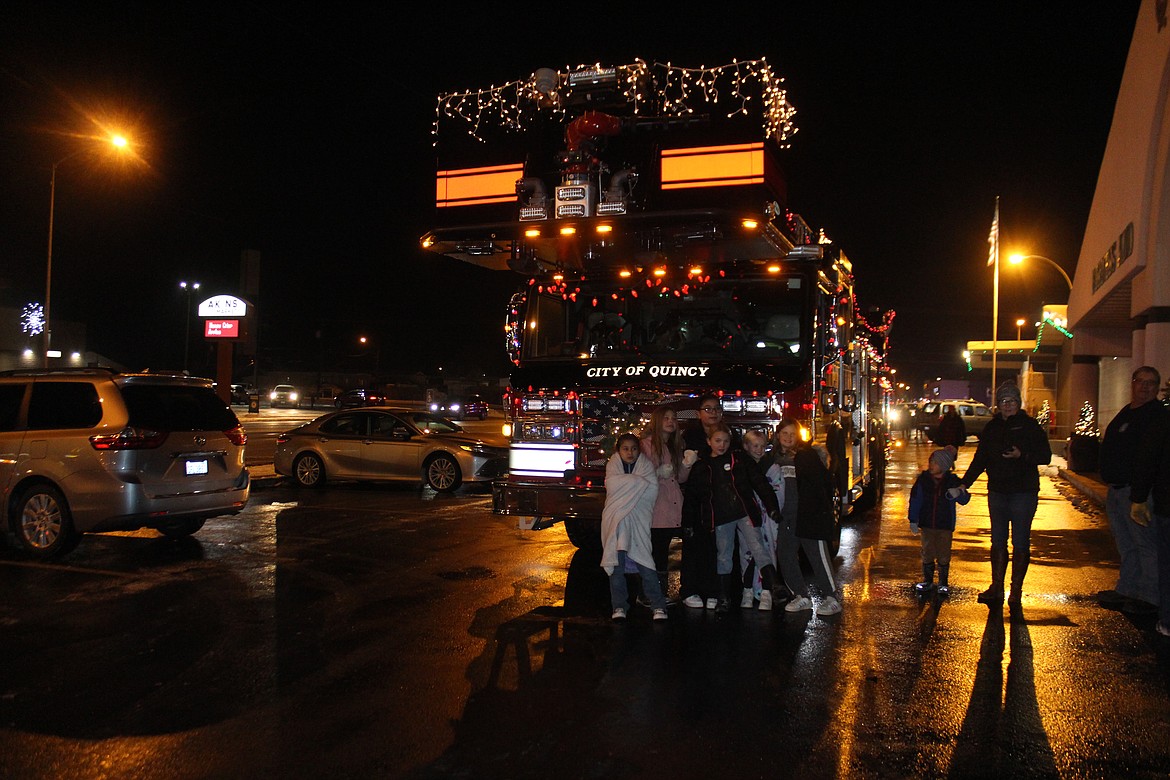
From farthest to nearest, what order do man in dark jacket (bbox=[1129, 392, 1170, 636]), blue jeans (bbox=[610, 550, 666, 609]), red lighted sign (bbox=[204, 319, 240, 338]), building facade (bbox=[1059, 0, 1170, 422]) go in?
1. red lighted sign (bbox=[204, 319, 240, 338])
2. building facade (bbox=[1059, 0, 1170, 422])
3. blue jeans (bbox=[610, 550, 666, 609])
4. man in dark jacket (bbox=[1129, 392, 1170, 636])

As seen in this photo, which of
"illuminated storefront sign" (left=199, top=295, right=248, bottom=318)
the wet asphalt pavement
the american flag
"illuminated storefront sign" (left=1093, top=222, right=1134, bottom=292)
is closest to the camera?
the wet asphalt pavement

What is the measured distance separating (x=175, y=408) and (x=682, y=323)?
510 centimetres

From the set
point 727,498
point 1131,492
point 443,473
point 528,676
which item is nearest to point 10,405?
point 443,473

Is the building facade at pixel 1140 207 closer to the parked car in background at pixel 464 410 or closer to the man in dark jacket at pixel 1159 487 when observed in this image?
the man in dark jacket at pixel 1159 487

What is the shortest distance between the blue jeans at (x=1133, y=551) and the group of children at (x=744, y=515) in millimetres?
1139

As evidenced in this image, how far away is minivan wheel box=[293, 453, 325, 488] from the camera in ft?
51.8

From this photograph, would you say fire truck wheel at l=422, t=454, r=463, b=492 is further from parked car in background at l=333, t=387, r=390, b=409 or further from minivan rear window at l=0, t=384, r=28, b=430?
parked car in background at l=333, t=387, r=390, b=409

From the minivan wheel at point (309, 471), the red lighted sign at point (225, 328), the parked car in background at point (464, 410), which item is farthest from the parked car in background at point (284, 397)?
the minivan wheel at point (309, 471)

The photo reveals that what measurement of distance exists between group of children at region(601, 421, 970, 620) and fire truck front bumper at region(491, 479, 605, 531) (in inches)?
45.1

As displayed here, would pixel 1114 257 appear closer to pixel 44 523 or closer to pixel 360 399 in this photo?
pixel 44 523

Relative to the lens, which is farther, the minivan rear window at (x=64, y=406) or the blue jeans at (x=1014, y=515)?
the minivan rear window at (x=64, y=406)

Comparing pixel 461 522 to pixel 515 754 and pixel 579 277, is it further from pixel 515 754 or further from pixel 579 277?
pixel 515 754

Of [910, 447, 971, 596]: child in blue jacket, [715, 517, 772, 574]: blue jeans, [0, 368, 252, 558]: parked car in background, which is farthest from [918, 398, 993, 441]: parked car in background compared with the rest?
[0, 368, 252, 558]: parked car in background

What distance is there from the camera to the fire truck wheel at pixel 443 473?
15055mm
